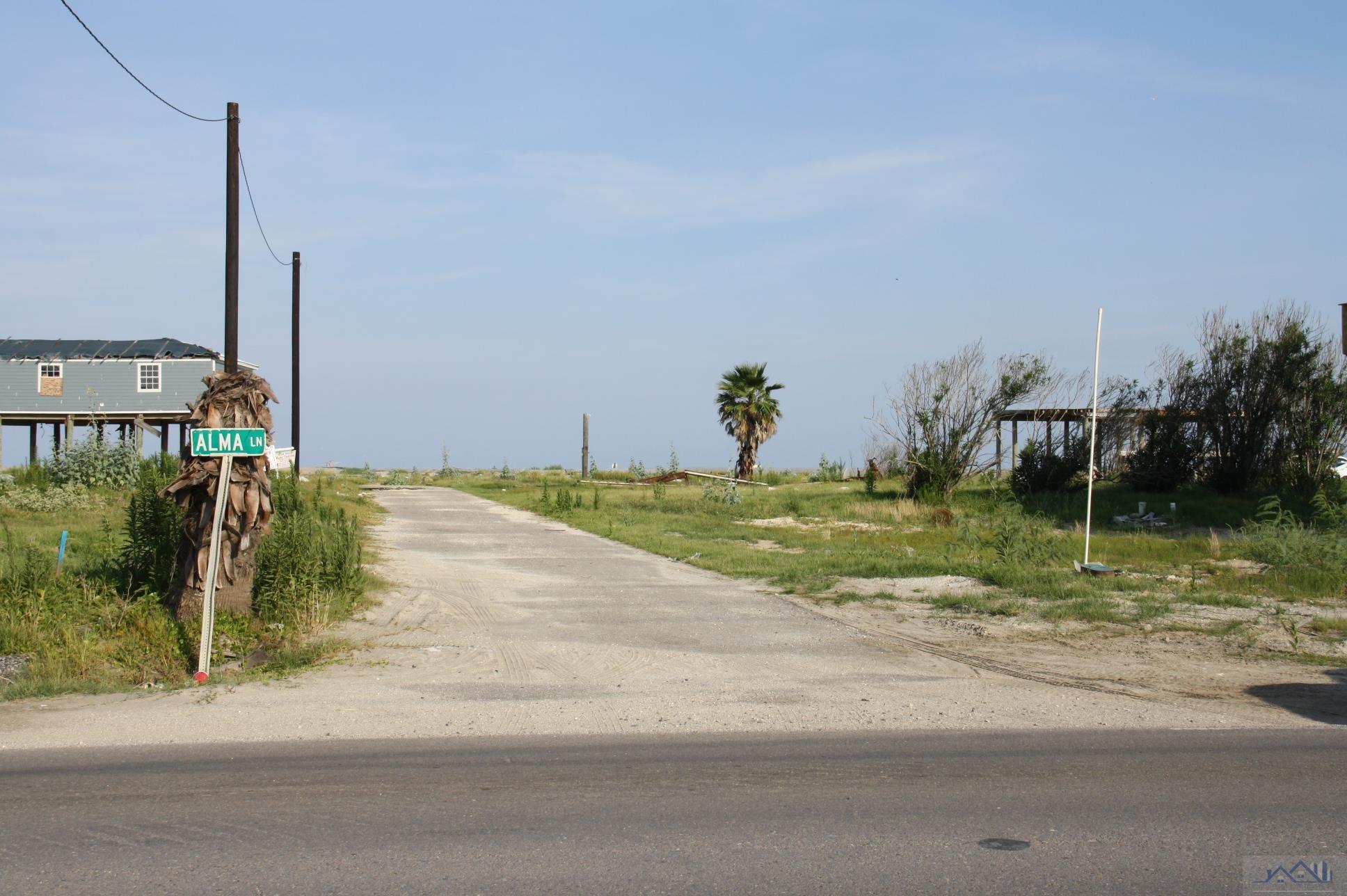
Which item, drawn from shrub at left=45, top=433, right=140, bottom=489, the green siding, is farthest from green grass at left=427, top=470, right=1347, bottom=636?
the green siding

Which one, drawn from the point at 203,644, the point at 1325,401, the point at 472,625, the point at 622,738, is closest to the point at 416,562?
the point at 472,625

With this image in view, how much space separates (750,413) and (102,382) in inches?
1036

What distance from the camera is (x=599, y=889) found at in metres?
4.68

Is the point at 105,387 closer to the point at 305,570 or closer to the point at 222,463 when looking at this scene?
the point at 305,570

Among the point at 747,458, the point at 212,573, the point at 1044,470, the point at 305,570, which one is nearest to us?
the point at 212,573

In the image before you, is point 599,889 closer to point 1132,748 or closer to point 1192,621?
point 1132,748

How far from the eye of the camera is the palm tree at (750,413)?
4894cm

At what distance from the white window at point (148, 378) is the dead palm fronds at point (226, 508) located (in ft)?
102

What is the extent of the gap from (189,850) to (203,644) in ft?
16.1

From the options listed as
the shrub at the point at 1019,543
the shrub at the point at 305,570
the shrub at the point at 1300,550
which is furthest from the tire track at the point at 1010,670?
the shrub at the point at 1300,550

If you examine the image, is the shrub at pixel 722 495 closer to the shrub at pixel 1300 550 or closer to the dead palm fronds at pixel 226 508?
the shrub at pixel 1300 550

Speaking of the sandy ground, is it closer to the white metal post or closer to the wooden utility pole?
the white metal post

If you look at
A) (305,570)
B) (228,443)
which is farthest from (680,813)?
(305,570)

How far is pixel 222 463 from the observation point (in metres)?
10.5
